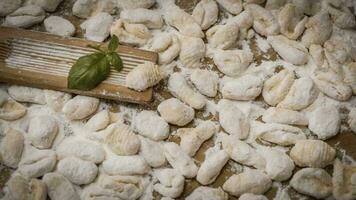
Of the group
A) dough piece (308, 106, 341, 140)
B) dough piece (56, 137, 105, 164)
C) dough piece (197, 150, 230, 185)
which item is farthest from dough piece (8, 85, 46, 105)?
dough piece (308, 106, 341, 140)

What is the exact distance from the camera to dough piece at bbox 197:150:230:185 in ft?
2.83

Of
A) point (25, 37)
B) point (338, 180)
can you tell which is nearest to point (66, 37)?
point (25, 37)

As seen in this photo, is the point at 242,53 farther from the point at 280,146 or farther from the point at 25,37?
the point at 25,37

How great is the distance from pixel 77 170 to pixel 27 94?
0.19 m

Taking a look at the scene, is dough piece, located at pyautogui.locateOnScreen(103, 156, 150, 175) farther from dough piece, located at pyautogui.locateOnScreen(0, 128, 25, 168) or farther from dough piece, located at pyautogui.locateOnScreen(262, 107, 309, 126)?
dough piece, located at pyautogui.locateOnScreen(262, 107, 309, 126)

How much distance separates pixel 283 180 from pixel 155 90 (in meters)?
0.33

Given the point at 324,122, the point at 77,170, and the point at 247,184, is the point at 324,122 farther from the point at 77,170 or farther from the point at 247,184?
the point at 77,170

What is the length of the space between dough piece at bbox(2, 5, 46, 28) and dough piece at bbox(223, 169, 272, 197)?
551mm

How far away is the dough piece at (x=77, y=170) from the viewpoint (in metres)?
0.84

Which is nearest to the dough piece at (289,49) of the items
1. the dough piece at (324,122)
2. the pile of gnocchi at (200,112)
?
the pile of gnocchi at (200,112)

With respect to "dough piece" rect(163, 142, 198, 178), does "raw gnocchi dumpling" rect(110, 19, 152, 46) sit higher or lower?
higher

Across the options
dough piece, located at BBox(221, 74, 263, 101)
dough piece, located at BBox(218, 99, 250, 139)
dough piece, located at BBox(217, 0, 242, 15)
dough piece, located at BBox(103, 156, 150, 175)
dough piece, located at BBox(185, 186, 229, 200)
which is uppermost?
dough piece, located at BBox(217, 0, 242, 15)

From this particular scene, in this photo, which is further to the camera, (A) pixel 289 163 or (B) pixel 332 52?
(B) pixel 332 52

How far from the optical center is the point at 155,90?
0.94 meters
